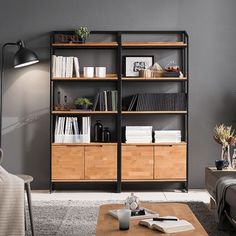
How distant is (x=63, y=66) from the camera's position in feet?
21.7

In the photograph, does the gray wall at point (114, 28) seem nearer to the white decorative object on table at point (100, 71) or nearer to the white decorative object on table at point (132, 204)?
the white decorative object on table at point (100, 71)

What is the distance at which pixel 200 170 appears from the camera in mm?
6844

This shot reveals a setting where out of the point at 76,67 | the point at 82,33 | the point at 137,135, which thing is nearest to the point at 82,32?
the point at 82,33

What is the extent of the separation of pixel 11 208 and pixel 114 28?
142 inches

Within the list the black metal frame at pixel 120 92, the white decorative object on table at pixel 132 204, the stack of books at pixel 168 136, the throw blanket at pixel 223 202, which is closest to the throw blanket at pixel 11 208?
the white decorative object on table at pixel 132 204

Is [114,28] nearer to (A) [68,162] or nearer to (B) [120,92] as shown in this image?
(B) [120,92]

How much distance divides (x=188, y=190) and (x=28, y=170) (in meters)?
2.08

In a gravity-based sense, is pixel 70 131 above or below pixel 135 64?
below

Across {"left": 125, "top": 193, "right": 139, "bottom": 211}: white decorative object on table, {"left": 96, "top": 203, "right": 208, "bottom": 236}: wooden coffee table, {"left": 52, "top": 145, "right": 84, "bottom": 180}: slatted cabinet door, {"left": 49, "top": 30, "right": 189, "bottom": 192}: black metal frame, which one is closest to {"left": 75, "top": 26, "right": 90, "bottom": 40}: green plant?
{"left": 49, "top": 30, "right": 189, "bottom": 192}: black metal frame

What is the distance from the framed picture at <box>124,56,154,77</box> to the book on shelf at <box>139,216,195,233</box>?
3589 millimetres

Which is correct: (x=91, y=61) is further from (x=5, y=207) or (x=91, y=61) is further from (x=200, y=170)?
(x=5, y=207)

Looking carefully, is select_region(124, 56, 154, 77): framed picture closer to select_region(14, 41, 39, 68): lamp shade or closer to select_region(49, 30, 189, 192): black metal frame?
select_region(49, 30, 189, 192): black metal frame

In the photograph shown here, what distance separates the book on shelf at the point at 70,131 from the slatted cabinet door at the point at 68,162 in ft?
0.32

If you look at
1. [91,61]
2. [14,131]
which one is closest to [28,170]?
[14,131]
